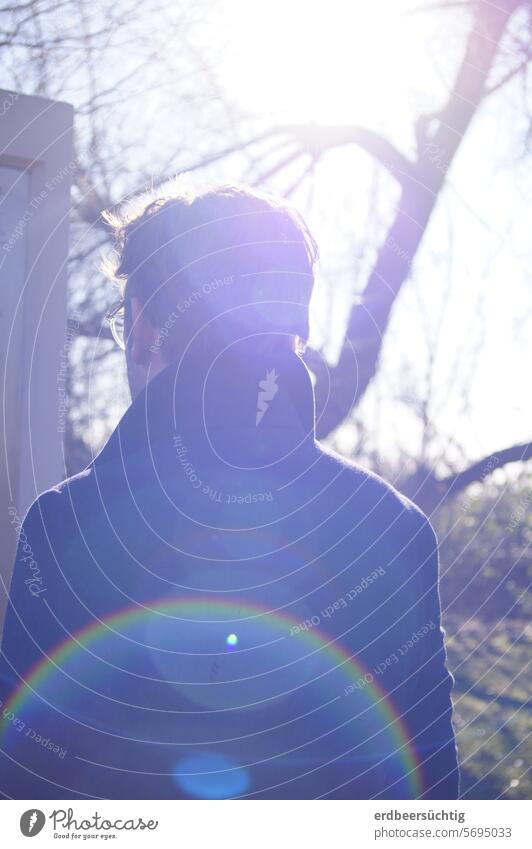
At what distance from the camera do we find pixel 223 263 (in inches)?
45.9

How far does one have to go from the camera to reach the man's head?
1119mm

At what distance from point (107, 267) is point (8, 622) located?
1.92 feet

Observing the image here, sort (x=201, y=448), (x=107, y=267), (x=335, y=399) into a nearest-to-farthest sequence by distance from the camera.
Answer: (x=201, y=448) < (x=107, y=267) < (x=335, y=399)

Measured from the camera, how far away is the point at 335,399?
5.41 feet

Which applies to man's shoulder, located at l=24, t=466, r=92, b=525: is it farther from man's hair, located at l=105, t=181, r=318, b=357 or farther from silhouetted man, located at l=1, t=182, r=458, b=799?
man's hair, located at l=105, t=181, r=318, b=357

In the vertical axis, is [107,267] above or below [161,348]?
above

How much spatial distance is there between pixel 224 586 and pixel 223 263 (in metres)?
0.41

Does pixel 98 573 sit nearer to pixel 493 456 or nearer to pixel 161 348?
pixel 161 348

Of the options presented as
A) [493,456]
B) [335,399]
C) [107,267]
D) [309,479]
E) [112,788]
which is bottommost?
[112,788]

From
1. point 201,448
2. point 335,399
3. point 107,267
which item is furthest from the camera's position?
point 335,399

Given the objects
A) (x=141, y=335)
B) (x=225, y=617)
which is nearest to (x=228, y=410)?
(x=141, y=335)

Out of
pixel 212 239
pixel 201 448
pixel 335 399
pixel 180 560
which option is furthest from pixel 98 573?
pixel 335 399

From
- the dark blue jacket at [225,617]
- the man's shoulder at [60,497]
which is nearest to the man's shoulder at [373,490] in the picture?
the dark blue jacket at [225,617]

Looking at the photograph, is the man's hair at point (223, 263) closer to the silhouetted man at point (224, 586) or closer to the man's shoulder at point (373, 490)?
the silhouetted man at point (224, 586)
